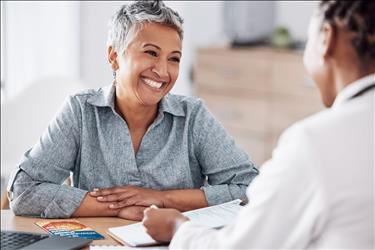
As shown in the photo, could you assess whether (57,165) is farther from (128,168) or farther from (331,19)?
(331,19)

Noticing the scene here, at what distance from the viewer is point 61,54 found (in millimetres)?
4359

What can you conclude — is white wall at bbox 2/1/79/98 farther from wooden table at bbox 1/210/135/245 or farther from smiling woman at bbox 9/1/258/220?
wooden table at bbox 1/210/135/245

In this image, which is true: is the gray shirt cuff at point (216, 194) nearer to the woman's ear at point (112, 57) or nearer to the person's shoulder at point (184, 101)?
the person's shoulder at point (184, 101)

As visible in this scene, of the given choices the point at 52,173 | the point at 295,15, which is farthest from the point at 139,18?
the point at 295,15

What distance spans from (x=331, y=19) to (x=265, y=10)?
12.3 ft

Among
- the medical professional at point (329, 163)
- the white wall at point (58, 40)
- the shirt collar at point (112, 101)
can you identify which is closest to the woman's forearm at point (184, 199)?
the shirt collar at point (112, 101)

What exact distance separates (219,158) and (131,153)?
0.77ft

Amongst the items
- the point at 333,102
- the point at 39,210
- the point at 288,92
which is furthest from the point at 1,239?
the point at 288,92

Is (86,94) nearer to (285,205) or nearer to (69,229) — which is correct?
(69,229)

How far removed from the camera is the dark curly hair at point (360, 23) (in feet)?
4.23

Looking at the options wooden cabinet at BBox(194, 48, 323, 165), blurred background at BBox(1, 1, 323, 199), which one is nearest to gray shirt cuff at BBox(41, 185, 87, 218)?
blurred background at BBox(1, 1, 323, 199)

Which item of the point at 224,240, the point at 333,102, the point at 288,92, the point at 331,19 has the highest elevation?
the point at 331,19

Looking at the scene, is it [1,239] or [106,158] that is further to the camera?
[106,158]

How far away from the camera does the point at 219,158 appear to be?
7.10 feet
